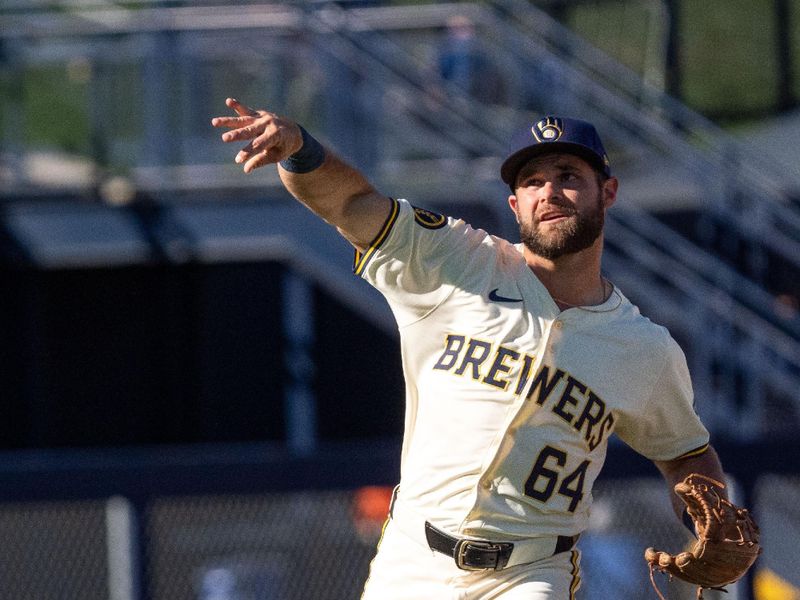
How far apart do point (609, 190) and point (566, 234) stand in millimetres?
291

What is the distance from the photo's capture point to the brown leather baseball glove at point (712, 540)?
3.65m

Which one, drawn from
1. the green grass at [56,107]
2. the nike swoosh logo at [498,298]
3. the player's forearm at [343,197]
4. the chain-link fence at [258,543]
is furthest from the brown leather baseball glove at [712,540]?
the green grass at [56,107]

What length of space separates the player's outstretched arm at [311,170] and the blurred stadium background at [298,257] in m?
2.17

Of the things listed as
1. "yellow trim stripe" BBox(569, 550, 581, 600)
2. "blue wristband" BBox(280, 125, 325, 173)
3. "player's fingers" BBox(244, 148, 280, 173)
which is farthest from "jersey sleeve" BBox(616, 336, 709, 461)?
"player's fingers" BBox(244, 148, 280, 173)

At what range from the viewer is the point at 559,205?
3.77m

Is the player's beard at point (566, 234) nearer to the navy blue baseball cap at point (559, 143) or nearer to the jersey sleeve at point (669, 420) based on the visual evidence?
the navy blue baseball cap at point (559, 143)

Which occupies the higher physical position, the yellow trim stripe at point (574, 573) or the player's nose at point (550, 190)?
the player's nose at point (550, 190)

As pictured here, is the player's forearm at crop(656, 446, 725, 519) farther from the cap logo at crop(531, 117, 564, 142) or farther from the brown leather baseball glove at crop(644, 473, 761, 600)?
the cap logo at crop(531, 117, 564, 142)

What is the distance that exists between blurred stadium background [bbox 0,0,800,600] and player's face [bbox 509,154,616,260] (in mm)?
2143

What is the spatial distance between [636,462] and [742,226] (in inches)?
182

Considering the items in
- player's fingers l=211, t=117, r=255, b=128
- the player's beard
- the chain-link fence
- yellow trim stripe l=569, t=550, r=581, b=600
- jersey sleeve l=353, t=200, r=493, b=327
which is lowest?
the chain-link fence

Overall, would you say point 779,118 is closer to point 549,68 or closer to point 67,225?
point 549,68

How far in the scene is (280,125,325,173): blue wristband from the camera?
359cm

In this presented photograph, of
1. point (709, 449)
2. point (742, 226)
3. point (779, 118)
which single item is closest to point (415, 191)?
point (742, 226)
